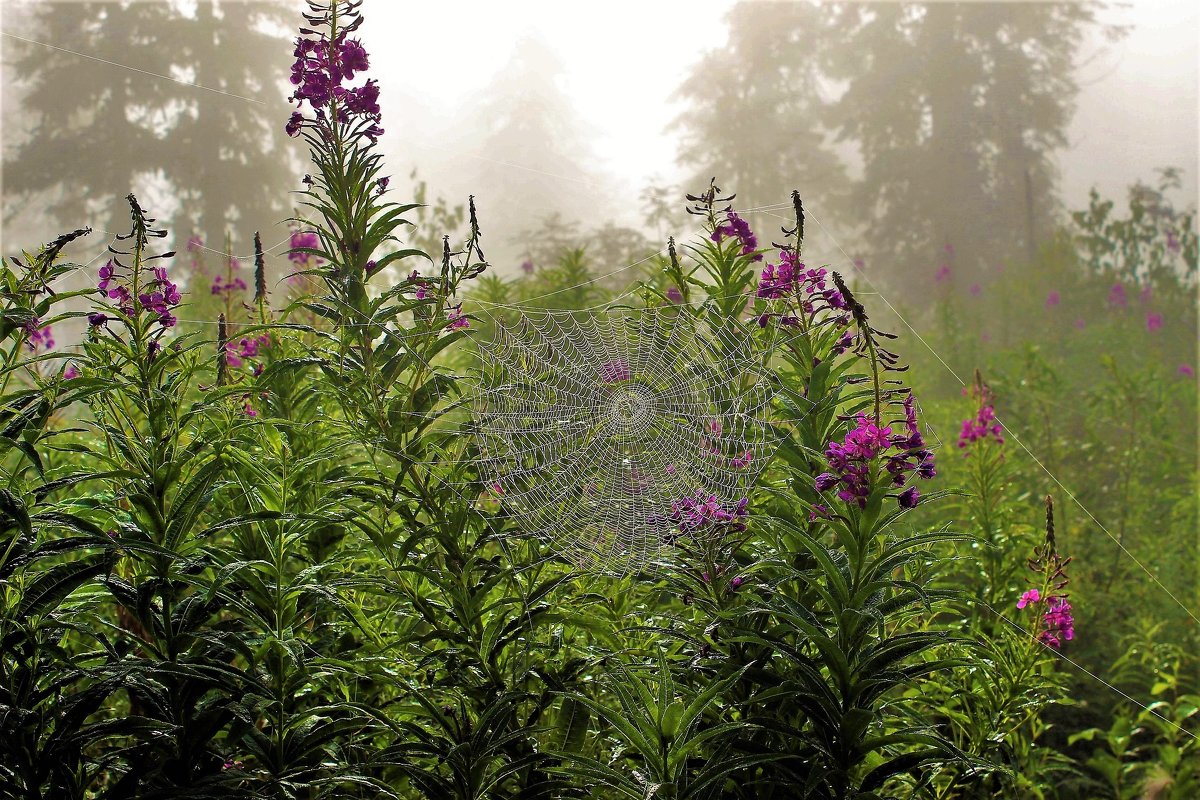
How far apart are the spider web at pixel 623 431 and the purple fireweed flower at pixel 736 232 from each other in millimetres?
264

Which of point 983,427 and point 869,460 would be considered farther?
point 983,427

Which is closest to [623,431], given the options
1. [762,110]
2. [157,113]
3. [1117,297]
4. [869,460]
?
[869,460]

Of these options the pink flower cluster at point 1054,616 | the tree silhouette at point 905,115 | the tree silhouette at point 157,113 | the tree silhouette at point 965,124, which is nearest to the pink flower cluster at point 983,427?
the pink flower cluster at point 1054,616

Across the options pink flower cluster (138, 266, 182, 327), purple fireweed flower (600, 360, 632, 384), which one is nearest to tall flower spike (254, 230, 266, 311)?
pink flower cluster (138, 266, 182, 327)

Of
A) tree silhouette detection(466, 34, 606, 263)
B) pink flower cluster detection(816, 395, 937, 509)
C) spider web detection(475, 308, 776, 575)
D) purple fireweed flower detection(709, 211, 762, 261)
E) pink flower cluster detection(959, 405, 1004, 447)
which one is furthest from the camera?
tree silhouette detection(466, 34, 606, 263)

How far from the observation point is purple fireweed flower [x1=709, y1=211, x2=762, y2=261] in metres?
2.39

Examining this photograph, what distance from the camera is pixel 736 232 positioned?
2414 millimetres

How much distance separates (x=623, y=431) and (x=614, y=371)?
23 cm

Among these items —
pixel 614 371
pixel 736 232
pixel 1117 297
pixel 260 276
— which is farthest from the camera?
pixel 1117 297

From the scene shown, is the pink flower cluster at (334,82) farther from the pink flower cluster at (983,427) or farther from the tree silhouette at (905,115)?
the tree silhouette at (905,115)

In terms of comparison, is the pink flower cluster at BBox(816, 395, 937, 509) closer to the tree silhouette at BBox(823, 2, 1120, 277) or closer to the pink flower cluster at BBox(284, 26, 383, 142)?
the pink flower cluster at BBox(284, 26, 383, 142)

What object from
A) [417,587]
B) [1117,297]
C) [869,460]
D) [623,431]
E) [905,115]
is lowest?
[417,587]

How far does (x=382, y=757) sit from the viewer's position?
1.92 meters

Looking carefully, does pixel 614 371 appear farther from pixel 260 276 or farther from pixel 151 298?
pixel 151 298
